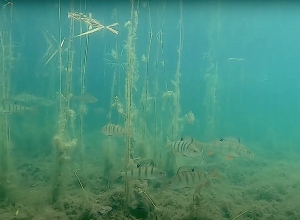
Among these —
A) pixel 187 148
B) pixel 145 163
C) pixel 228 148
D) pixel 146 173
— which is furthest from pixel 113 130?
pixel 228 148

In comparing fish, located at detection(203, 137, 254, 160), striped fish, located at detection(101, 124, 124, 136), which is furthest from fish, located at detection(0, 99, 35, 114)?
fish, located at detection(203, 137, 254, 160)

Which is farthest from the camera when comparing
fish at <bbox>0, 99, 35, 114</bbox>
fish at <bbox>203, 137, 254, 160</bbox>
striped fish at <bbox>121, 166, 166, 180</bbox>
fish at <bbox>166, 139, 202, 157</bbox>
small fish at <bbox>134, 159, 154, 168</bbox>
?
fish at <bbox>0, 99, 35, 114</bbox>

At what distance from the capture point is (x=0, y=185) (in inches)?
299

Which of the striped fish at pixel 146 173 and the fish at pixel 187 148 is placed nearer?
the striped fish at pixel 146 173

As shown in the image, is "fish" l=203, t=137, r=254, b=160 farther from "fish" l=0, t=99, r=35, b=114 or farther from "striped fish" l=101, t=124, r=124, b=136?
"fish" l=0, t=99, r=35, b=114

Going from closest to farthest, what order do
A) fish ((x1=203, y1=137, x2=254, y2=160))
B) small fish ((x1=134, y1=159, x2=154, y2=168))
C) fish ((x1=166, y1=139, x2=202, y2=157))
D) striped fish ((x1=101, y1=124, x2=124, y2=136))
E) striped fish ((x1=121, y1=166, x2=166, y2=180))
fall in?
1. striped fish ((x1=121, y1=166, x2=166, y2=180))
2. small fish ((x1=134, y1=159, x2=154, y2=168))
3. fish ((x1=166, y1=139, x2=202, y2=157))
4. fish ((x1=203, y1=137, x2=254, y2=160))
5. striped fish ((x1=101, y1=124, x2=124, y2=136))

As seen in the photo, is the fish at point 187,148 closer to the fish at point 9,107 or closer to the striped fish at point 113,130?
the striped fish at point 113,130

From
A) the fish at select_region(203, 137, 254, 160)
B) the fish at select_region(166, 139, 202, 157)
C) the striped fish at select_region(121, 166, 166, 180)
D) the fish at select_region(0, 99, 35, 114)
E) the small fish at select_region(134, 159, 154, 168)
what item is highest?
the fish at select_region(0, 99, 35, 114)

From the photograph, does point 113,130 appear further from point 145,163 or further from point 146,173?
point 146,173

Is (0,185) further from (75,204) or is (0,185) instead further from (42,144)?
(42,144)

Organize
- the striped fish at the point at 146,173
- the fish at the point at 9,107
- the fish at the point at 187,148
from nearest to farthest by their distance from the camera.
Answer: the striped fish at the point at 146,173, the fish at the point at 187,148, the fish at the point at 9,107

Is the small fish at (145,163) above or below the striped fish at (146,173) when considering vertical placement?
above

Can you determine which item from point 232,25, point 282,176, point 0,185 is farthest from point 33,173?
point 232,25

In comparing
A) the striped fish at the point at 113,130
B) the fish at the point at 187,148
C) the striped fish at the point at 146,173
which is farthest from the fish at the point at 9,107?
the fish at the point at 187,148
